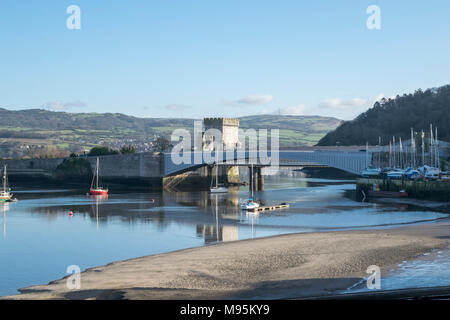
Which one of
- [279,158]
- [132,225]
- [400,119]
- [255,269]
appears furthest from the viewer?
[400,119]

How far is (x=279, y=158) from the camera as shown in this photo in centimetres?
5688

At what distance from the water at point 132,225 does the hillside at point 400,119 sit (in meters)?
55.1

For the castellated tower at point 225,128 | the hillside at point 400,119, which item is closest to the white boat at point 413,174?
the castellated tower at point 225,128

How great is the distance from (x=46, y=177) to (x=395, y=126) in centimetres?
5992

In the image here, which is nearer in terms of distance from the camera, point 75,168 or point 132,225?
point 132,225

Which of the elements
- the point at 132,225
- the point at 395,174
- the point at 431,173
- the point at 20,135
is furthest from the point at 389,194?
the point at 20,135

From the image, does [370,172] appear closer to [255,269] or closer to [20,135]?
[255,269]

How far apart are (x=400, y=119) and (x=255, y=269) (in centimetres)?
8885

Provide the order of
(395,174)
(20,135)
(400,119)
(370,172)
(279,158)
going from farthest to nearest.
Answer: (20,135) < (400,119) < (279,158) < (370,172) < (395,174)

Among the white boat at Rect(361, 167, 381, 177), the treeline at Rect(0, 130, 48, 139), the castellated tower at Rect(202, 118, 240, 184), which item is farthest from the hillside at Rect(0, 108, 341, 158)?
the white boat at Rect(361, 167, 381, 177)

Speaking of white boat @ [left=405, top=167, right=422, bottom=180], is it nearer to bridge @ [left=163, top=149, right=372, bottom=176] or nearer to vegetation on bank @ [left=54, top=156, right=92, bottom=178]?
bridge @ [left=163, top=149, right=372, bottom=176]

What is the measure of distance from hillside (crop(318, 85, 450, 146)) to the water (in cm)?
5505

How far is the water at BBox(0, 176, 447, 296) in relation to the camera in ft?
61.4
